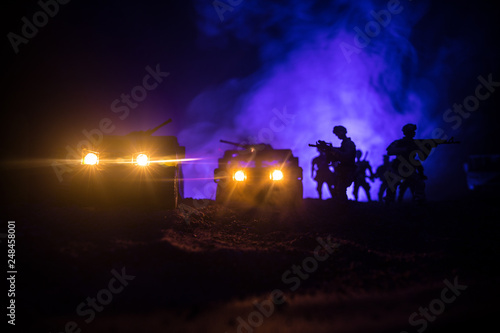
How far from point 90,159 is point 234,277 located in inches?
138

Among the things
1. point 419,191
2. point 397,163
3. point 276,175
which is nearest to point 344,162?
point 276,175

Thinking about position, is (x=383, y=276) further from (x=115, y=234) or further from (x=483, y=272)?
(x=115, y=234)

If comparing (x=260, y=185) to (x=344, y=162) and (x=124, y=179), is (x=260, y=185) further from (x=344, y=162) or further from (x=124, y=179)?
(x=124, y=179)

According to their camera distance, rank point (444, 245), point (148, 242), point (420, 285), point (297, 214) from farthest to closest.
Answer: point (297, 214), point (444, 245), point (148, 242), point (420, 285)

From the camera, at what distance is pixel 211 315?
2.16 m

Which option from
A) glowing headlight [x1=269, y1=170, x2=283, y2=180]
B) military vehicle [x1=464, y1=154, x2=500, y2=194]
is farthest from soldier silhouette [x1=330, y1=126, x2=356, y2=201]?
military vehicle [x1=464, y1=154, x2=500, y2=194]

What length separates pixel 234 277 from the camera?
2.68 metres

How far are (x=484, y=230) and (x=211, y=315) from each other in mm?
5000

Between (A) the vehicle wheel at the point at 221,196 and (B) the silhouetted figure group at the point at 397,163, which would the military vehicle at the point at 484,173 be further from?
(A) the vehicle wheel at the point at 221,196

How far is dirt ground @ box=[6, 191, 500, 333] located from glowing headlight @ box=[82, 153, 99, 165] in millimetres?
828

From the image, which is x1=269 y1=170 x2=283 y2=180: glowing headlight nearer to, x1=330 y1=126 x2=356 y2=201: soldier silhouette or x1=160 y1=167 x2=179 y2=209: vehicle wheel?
x1=330 y1=126 x2=356 y2=201: soldier silhouette

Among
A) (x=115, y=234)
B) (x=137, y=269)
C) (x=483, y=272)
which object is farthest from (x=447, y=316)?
(x=115, y=234)

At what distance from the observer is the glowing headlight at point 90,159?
4427 mm

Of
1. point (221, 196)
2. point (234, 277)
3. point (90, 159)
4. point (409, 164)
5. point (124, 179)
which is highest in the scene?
point (90, 159)
